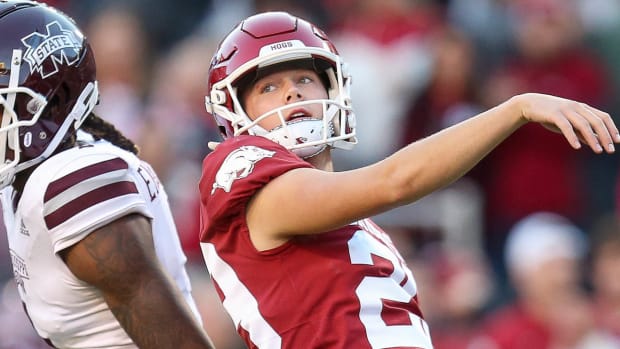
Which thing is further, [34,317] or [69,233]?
[34,317]

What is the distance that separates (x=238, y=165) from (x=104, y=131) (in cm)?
81

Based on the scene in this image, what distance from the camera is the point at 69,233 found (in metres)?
3.34

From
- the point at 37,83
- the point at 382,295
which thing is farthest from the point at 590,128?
the point at 37,83

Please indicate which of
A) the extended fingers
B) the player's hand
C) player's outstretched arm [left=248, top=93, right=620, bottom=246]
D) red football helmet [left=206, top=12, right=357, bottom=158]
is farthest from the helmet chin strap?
the extended fingers

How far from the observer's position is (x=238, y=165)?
316 centimetres

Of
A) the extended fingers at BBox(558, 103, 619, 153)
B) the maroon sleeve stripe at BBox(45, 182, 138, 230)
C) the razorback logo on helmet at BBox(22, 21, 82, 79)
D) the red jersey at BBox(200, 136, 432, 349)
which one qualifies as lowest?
the red jersey at BBox(200, 136, 432, 349)

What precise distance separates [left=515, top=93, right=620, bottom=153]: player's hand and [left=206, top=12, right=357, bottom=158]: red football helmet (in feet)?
2.42

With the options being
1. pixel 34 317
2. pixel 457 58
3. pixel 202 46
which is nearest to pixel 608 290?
pixel 457 58

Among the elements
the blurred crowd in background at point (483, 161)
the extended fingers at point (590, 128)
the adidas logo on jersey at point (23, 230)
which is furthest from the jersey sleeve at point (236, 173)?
the blurred crowd in background at point (483, 161)

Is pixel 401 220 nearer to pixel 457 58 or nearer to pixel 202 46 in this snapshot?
pixel 457 58

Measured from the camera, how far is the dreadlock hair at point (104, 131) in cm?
380

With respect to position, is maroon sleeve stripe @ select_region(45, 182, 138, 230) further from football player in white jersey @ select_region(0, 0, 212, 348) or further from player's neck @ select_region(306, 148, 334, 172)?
player's neck @ select_region(306, 148, 334, 172)

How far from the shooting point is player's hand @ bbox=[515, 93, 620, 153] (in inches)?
107

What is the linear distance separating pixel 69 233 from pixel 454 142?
1117 mm
